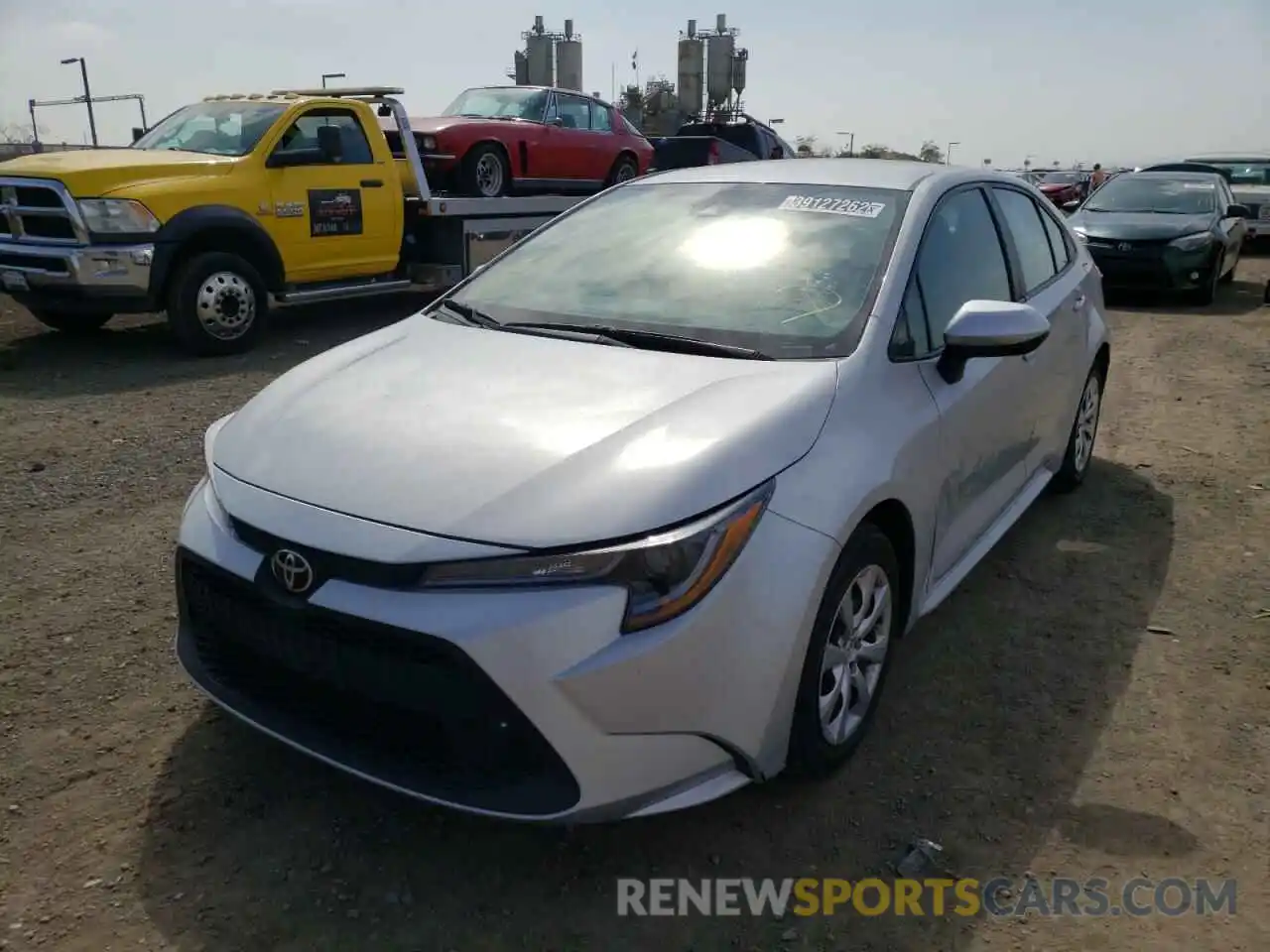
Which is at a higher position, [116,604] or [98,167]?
[98,167]

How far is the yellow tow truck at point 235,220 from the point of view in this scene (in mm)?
7652

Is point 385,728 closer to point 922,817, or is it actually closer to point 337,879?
point 337,879

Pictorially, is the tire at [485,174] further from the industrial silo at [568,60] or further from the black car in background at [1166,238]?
the industrial silo at [568,60]

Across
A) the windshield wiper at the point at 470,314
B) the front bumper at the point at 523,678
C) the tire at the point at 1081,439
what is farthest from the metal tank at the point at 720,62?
the front bumper at the point at 523,678

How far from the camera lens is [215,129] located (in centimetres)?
888

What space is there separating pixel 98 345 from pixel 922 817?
803 centimetres

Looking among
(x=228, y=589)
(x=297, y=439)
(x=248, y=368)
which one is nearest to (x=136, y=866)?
(x=228, y=589)

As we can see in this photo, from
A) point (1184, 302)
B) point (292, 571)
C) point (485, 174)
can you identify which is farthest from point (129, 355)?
point (1184, 302)

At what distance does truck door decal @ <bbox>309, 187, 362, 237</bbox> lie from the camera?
892 centimetres

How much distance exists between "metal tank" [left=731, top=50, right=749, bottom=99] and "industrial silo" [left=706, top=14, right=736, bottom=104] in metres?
0.28

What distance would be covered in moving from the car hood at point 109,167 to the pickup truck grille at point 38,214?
8cm

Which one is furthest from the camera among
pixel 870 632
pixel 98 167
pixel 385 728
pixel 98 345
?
pixel 98 345

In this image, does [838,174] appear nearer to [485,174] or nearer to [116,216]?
[116,216]

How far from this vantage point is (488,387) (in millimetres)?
2865
